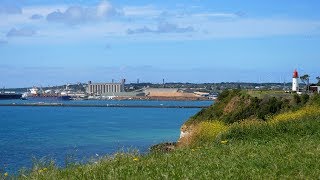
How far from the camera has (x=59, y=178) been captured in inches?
377

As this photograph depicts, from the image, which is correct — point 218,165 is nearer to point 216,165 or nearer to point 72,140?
point 216,165

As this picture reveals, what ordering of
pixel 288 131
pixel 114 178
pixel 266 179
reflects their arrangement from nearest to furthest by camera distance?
pixel 266 179, pixel 114 178, pixel 288 131

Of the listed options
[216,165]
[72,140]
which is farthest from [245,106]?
[216,165]

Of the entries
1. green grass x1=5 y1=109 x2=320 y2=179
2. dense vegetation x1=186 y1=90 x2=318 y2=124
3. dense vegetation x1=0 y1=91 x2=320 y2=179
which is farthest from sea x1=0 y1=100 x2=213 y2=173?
dense vegetation x1=186 y1=90 x2=318 y2=124

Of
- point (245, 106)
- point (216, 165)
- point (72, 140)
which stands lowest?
point (72, 140)

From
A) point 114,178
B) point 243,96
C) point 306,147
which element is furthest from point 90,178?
point 243,96

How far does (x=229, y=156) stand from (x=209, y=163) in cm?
92

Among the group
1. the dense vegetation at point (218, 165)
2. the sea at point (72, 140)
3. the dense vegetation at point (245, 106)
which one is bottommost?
the sea at point (72, 140)

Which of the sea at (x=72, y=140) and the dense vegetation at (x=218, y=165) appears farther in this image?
the sea at (x=72, y=140)

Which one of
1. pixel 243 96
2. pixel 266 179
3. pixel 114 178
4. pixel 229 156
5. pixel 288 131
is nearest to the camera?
pixel 266 179

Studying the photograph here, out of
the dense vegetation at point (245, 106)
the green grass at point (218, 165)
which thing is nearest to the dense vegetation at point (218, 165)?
the green grass at point (218, 165)

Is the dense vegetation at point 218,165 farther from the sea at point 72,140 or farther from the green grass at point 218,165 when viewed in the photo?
the sea at point 72,140

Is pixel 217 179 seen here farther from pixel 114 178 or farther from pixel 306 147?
pixel 306 147

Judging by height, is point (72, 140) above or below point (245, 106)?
below
